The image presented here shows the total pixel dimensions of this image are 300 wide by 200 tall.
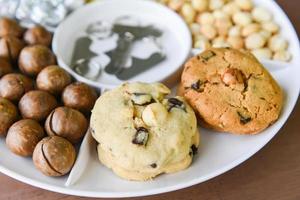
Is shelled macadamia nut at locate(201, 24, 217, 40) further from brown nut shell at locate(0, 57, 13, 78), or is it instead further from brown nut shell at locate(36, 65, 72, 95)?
brown nut shell at locate(0, 57, 13, 78)

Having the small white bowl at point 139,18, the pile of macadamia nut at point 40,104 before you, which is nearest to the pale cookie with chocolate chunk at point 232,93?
the small white bowl at point 139,18

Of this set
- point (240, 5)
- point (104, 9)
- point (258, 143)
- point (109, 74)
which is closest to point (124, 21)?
point (104, 9)

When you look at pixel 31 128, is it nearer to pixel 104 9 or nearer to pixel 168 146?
pixel 168 146

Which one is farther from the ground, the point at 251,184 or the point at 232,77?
the point at 232,77

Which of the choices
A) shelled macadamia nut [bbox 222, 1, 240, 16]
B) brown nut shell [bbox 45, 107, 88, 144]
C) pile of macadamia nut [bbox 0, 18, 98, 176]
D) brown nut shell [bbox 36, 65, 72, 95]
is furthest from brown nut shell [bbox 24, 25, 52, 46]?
Answer: shelled macadamia nut [bbox 222, 1, 240, 16]

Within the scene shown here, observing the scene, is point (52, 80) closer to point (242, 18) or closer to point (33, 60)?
point (33, 60)

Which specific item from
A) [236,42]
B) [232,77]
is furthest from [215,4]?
[232,77]
